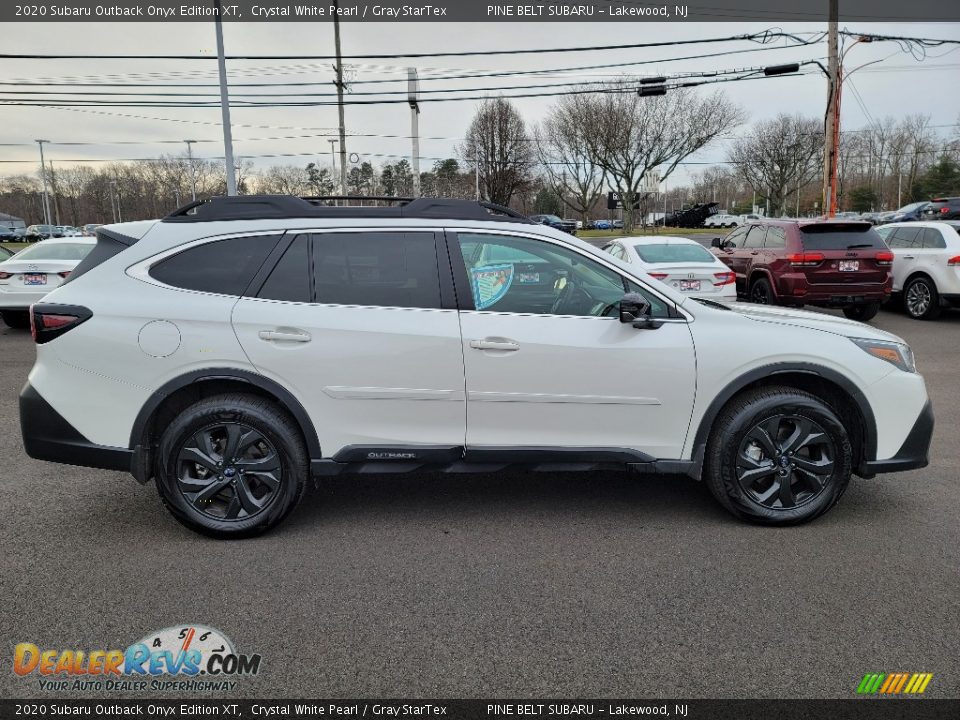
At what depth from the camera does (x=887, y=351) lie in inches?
149

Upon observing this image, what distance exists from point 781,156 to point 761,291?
53.5m

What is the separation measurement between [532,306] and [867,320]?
10.6 metres

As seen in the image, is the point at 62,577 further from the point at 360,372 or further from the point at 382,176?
the point at 382,176

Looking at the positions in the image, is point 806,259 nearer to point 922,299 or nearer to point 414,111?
point 922,299

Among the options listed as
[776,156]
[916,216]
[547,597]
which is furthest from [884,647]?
[776,156]

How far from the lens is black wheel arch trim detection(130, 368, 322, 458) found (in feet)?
11.7

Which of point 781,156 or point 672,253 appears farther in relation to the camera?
point 781,156

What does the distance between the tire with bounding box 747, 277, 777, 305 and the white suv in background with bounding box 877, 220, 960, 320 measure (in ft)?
9.20

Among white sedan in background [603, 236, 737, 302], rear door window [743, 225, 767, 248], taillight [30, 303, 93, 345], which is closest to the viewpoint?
taillight [30, 303, 93, 345]

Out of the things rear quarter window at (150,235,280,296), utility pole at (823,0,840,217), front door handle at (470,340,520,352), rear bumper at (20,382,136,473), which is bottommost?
rear bumper at (20,382,136,473)

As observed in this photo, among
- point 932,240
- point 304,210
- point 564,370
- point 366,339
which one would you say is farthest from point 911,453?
point 932,240

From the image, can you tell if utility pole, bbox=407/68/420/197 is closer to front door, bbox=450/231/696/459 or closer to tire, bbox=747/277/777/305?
tire, bbox=747/277/777/305

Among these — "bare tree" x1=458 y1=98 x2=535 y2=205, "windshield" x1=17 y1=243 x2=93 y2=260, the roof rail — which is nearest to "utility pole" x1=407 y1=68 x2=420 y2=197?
"windshield" x1=17 y1=243 x2=93 y2=260

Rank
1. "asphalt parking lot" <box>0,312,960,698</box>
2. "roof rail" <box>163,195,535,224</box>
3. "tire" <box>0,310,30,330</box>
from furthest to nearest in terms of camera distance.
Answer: "tire" <box>0,310,30,330</box>, "roof rail" <box>163,195,535,224</box>, "asphalt parking lot" <box>0,312,960,698</box>
